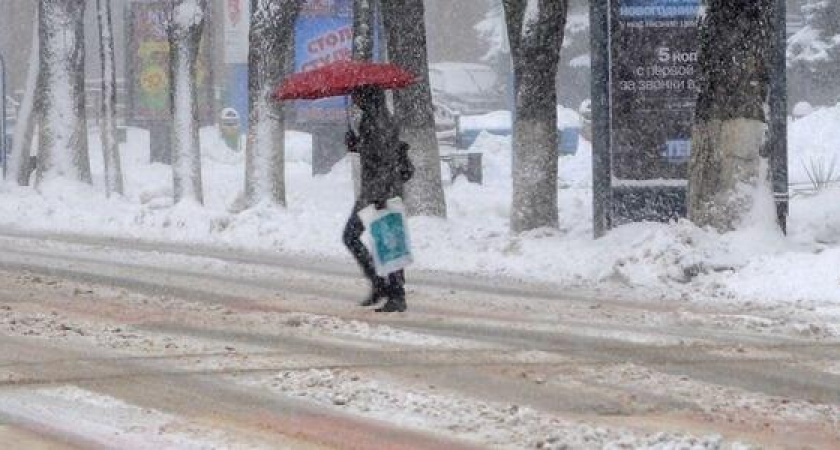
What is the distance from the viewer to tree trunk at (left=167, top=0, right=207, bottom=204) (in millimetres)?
A: 25875

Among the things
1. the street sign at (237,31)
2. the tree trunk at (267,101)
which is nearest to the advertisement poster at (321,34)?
the tree trunk at (267,101)

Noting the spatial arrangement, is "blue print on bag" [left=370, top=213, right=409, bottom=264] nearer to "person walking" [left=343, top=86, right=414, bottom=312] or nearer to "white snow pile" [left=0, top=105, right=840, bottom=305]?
"person walking" [left=343, top=86, right=414, bottom=312]

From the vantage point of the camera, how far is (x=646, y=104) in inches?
754


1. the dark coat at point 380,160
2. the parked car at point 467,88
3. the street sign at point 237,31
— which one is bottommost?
the dark coat at point 380,160

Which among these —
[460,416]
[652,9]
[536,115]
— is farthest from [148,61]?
[460,416]

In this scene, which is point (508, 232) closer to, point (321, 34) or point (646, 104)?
point (646, 104)

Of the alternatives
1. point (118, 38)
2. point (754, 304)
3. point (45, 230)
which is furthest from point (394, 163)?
point (118, 38)

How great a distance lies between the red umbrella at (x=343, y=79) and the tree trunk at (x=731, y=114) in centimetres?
479

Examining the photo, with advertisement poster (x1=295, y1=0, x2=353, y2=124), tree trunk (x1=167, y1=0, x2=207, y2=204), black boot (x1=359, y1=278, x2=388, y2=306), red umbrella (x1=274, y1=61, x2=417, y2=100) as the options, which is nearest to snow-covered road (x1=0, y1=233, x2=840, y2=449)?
black boot (x1=359, y1=278, x2=388, y2=306)

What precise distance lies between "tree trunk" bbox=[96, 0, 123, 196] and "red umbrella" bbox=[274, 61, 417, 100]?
1674 cm

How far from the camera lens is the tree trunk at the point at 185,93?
25875 mm

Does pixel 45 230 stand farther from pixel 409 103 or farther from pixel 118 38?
pixel 118 38

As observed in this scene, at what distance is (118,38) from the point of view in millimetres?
71500

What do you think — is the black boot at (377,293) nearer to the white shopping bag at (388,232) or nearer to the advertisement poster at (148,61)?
the white shopping bag at (388,232)
